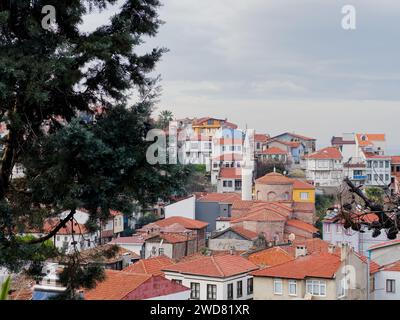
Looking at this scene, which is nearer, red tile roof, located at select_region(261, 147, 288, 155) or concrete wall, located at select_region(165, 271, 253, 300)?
concrete wall, located at select_region(165, 271, 253, 300)

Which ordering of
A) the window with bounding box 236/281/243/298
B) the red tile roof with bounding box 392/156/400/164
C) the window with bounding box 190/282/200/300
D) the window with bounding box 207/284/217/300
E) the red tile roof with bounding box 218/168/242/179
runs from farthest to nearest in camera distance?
1. the red tile roof with bounding box 392/156/400/164
2. the red tile roof with bounding box 218/168/242/179
3. the window with bounding box 236/281/243/298
4. the window with bounding box 190/282/200/300
5. the window with bounding box 207/284/217/300

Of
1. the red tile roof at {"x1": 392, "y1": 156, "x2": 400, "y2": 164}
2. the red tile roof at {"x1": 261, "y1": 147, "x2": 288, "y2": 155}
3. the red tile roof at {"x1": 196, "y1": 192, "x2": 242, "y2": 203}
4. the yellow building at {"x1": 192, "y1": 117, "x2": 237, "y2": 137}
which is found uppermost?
the yellow building at {"x1": 192, "y1": 117, "x2": 237, "y2": 137}

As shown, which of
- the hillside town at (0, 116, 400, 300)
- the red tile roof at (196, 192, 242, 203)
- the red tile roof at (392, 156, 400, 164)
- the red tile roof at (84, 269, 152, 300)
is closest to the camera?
the hillside town at (0, 116, 400, 300)

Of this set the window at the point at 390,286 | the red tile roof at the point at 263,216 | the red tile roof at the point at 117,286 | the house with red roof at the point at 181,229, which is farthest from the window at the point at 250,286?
the red tile roof at the point at 263,216

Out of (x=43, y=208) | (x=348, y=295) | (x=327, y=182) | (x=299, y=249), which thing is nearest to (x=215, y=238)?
(x=299, y=249)

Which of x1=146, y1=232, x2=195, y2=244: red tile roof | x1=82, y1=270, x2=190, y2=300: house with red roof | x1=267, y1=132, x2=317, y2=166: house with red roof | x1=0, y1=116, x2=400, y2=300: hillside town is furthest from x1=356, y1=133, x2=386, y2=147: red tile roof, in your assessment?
x1=82, y1=270, x2=190, y2=300: house with red roof

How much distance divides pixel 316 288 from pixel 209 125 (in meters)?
38.7

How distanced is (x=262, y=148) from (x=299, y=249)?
102 ft

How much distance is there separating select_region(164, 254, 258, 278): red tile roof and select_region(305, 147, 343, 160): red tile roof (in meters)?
29.5

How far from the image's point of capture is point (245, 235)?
31672 mm

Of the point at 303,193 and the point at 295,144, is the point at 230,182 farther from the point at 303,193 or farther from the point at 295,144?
the point at 295,144

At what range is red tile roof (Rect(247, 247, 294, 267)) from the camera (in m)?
24.1

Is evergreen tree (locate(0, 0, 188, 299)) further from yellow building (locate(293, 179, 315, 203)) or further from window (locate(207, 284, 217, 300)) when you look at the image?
yellow building (locate(293, 179, 315, 203))

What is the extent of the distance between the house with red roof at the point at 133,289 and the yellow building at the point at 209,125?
123ft
